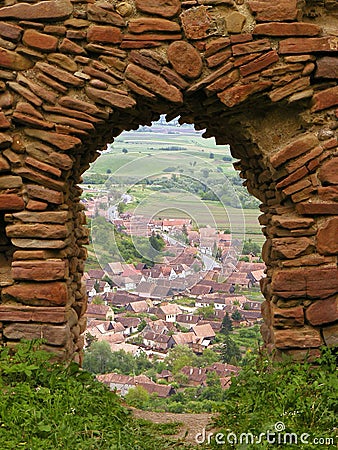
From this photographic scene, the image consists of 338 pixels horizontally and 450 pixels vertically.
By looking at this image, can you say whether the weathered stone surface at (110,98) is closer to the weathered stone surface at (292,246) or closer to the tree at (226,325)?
the weathered stone surface at (292,246)

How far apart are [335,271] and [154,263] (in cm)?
267

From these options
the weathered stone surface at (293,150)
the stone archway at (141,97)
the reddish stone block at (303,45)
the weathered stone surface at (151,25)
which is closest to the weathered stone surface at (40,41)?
the stone archway at (141,97)

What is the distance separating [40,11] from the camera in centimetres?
486

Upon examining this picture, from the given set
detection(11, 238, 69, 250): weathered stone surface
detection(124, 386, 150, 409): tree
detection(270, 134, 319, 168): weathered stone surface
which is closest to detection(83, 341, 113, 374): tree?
detection(124, 386, 150, 409): tree

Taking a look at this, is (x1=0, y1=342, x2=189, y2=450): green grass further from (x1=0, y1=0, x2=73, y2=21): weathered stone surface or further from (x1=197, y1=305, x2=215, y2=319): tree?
(x1=0, y1=0, x2=73, y2=21): weathered stone surface

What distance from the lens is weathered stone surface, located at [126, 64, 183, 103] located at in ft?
16.0

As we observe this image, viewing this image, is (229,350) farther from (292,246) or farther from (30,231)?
(30,231)

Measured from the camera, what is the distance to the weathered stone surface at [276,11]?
4.90m

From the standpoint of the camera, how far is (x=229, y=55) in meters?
4.91

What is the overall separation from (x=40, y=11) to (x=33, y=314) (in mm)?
2272

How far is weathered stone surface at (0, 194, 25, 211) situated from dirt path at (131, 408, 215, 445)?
77.1 inches

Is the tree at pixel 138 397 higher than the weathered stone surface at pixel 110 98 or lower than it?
lower

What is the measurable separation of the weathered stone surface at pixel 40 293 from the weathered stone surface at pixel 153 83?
163 cm

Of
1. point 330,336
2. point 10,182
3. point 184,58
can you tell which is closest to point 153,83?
point 184,58
